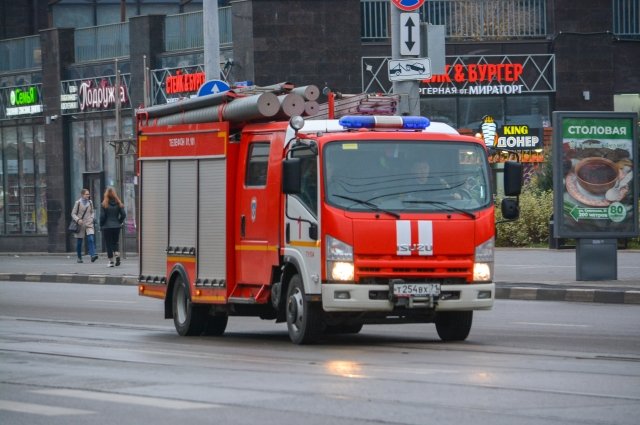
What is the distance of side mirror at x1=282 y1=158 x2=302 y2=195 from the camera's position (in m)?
14.8

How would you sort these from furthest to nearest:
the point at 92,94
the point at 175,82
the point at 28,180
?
1. the point at 28,180
2. the point at 92,94
3. the point at 175,82

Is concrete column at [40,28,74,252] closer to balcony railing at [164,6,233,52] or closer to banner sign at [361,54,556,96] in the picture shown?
balcony railing at [164,6,233,52]

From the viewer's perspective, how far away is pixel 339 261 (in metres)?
14.6

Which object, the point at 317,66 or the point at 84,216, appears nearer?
the point at 84,216

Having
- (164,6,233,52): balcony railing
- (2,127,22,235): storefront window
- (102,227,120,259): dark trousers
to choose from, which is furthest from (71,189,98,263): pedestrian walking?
(2,127,22,235): storefront window

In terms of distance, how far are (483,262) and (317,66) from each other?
28.0m

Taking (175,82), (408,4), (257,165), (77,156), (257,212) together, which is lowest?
(257,212)

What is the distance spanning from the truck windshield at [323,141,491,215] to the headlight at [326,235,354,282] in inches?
16.0

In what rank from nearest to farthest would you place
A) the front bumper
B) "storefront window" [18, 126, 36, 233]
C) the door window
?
the front bumper, the door window, "storefront window" [18, 126, 36, 233]

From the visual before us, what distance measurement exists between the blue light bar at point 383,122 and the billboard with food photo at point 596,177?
8988 mm

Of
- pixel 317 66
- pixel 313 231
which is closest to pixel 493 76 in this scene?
pixel 317 66

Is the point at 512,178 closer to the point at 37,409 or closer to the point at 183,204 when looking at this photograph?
the point at 183,204

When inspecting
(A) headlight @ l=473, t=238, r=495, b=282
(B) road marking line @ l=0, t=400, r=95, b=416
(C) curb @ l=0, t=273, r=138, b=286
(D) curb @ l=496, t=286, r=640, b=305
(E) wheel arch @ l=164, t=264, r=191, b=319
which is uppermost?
(A) headlight @ l=473, t=238, r=495, b=282

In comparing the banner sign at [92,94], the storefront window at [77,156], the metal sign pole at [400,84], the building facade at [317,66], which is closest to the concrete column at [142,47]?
the building facade at [317,66]
